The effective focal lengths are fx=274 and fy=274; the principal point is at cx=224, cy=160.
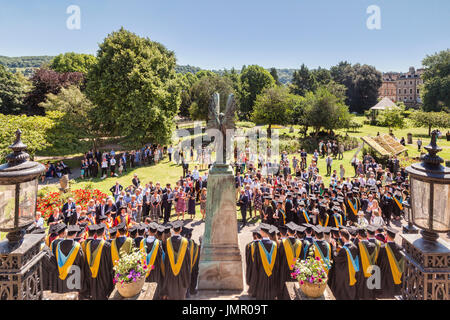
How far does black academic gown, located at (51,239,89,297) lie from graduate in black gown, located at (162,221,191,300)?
2.09m

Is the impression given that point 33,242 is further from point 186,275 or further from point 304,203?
point 304,203

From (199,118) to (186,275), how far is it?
38.6 metres

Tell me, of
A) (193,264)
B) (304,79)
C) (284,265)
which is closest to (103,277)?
(193,264)

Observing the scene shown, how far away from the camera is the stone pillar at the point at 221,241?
22.7ft

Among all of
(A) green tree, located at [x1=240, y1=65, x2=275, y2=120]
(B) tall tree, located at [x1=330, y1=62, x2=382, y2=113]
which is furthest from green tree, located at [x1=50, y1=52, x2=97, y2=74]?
(B) tall tree, located at [x1=330, y1=62, x2=382, y2=113]

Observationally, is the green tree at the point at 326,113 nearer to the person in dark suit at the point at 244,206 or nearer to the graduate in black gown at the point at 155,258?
the person in dark suit at the point at 244,206

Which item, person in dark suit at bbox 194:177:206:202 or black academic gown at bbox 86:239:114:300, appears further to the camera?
person in dark suit at bbox 194:177:206:202

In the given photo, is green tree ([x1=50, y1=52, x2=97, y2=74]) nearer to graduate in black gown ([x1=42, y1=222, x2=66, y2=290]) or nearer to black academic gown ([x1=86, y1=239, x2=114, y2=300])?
graduate in black gown ([x1=42, y1=222, x2=66, y2=290])

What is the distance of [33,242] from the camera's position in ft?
11.1

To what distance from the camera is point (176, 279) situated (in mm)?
6832

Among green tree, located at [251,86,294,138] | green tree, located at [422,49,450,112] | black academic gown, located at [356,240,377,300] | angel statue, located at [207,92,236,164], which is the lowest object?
black academic gown, located at [356,240,377,300]

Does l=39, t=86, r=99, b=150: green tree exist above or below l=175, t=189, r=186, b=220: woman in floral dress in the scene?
above

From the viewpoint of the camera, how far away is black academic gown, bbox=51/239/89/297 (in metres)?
6.84
